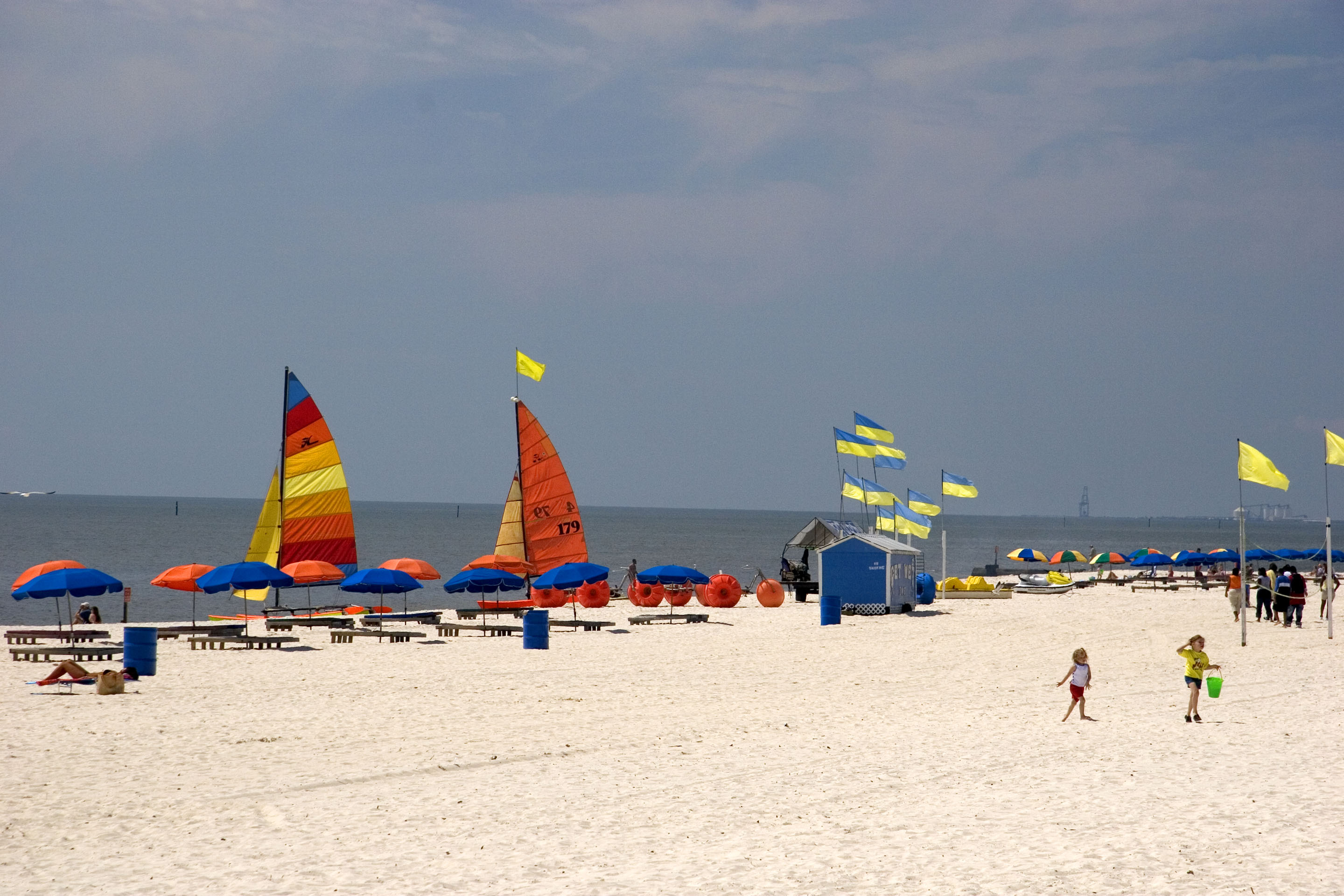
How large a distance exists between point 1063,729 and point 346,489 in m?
24.7

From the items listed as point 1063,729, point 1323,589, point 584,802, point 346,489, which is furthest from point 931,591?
point 584,802

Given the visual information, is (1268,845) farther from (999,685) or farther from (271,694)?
(271,694)

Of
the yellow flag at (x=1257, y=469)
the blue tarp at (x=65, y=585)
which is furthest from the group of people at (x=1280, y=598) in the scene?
the blue tarp at (x=65, y=585)

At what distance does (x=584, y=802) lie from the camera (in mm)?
10617

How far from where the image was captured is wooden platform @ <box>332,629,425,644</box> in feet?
83.7

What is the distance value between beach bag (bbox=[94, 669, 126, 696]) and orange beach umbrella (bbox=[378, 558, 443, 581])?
10.4m

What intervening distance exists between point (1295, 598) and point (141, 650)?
24.7m

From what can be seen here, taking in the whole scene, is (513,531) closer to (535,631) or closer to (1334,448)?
(535,631)

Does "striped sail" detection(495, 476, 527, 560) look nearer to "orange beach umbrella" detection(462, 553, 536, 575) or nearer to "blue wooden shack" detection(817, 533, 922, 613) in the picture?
"orange beach umbrella" detection(462, 553, 536, 575)

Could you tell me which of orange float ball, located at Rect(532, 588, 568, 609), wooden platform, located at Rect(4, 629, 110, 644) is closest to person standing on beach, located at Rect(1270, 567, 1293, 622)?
orange float ball, located at Rect(532, 588, 568, 609)

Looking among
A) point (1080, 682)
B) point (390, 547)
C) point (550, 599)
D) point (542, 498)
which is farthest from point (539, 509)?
point (390, 547)

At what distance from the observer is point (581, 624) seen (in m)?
28.5

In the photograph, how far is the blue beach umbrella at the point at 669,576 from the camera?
31.5 meters

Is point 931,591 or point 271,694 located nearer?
point 271,694
